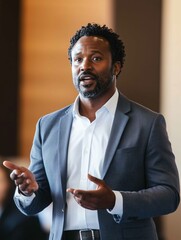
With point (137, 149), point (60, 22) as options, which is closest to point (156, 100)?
point (60, 22)

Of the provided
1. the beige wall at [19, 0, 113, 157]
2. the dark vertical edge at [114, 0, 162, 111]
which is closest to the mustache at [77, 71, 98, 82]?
the dark vertical edge at [114, 0, 162, 111]

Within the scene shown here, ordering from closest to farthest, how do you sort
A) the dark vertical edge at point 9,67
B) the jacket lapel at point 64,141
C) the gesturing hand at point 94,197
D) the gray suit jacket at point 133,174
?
the gesturing hand at point 94,197
the gray suit jacket at point 133,174
the jacket lapel at point 64,141
the dark vertical edge at point 9,67

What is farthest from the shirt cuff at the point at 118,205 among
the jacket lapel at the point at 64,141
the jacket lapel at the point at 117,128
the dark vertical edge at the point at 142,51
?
the dark vertical edge at the point at 142,51

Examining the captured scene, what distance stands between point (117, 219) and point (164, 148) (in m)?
0.28

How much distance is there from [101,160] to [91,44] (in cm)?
42

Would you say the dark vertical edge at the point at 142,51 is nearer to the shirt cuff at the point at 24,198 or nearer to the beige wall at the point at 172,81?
the beige wall at the point at 172,81

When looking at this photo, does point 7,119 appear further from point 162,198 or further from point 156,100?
point 162,198

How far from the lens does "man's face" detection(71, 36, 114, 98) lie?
4.52ft

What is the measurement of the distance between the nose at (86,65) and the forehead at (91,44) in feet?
0.15

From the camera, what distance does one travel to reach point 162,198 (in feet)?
4.01

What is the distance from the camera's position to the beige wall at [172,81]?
2277mm

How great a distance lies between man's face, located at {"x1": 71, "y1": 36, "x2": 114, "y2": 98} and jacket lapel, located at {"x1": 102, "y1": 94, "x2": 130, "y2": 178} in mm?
83

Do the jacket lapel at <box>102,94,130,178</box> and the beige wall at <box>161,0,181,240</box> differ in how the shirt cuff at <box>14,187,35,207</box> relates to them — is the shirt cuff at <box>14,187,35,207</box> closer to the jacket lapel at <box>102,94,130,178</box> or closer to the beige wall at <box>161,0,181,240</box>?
the jacket lapel at <box>102,94,130,178</box>

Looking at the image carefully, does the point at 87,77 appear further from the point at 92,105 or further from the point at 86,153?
the point at 86,153
